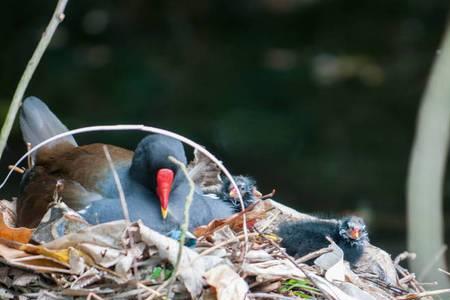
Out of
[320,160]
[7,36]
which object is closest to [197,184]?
[320,160]

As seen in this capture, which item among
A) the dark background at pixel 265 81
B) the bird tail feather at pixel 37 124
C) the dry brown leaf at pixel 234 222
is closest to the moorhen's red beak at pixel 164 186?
the dry brown leaf at pixel 234 222

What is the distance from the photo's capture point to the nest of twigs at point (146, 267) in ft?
15.5

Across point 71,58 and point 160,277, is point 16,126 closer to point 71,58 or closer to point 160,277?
point 71,58

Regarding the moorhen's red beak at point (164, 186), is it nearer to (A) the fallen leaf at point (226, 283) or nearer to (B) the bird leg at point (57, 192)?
(B) the bird leg at point (57, 192)

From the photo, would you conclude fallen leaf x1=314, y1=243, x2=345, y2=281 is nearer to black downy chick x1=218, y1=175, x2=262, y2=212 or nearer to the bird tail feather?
black downy chick x1=218, y1=175, x2=262, y2=212

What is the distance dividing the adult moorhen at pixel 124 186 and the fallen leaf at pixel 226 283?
64 cm

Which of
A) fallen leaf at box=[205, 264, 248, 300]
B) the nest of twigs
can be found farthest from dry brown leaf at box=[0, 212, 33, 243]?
fallen leaf at box=[205, 264, 248, 300]

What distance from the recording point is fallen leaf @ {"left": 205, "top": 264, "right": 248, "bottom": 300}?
4711mm

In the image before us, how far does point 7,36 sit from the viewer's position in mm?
17328

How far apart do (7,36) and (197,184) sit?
1173 centimetres

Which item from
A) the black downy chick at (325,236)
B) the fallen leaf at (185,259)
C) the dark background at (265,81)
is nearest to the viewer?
the fallen leaf at (185,259)

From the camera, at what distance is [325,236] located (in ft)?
19.2

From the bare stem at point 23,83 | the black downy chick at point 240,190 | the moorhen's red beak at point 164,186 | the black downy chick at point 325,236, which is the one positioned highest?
the bare stem at point 23,83

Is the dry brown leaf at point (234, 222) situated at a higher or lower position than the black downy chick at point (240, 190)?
higher
